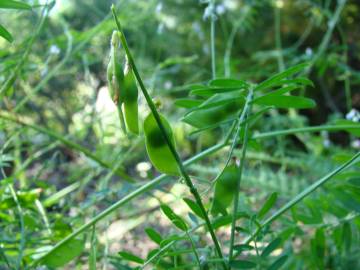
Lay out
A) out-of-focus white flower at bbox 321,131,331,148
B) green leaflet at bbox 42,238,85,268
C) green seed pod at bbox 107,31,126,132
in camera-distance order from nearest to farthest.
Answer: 1. green seed pod at bbox 107,31,126,132
2. green leaflet at bbox 42,238,85,268
3. out-of-focus white flower at bbox 321,131,331,148

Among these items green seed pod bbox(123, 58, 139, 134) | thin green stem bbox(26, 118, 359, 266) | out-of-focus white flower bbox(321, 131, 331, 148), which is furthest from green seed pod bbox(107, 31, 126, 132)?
out-of-focus white flower bbox(321, 131, 331, 148)

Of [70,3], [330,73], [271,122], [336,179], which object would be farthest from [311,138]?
[70,3]

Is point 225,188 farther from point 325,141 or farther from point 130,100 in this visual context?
point 325,141

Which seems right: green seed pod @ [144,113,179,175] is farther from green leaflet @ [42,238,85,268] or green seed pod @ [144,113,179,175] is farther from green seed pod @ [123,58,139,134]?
green leaflet @ [42,238,85,268]

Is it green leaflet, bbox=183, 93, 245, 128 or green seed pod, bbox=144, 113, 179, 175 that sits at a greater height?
green leaflet, bbox=183, 93, 245, 128

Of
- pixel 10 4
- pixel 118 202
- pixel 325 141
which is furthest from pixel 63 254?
pixel 325 141

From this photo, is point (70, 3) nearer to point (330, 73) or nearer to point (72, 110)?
point (72, 110)
